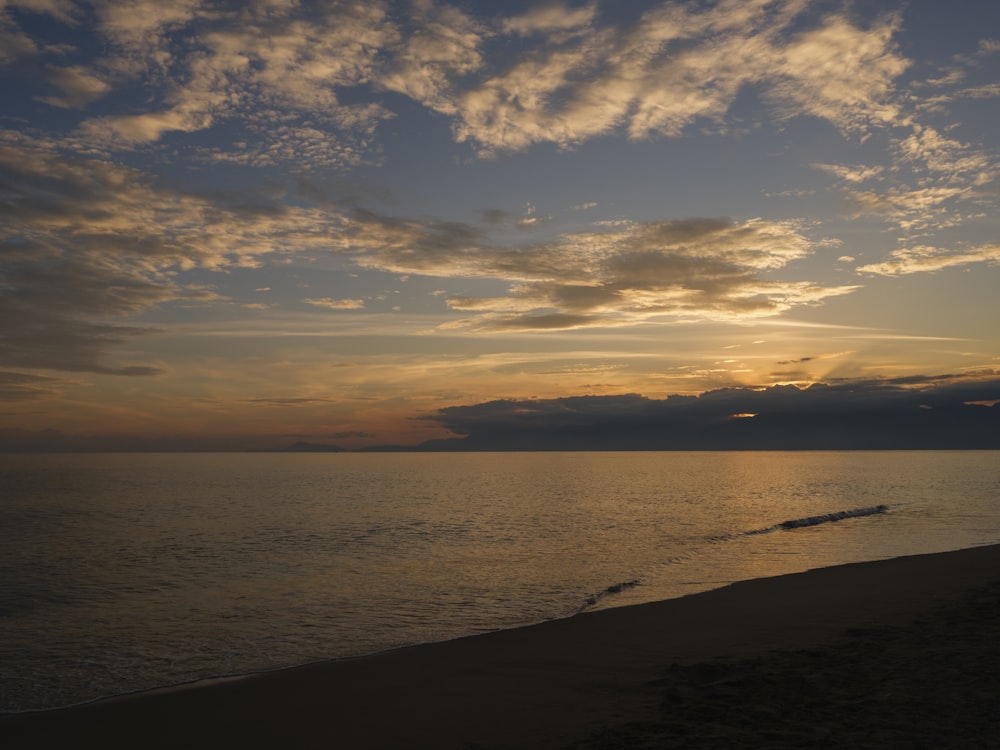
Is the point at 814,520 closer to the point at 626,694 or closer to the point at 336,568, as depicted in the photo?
the point at 336,568

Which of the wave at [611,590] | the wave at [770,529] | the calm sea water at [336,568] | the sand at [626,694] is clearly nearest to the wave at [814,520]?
the wave at [770,529]

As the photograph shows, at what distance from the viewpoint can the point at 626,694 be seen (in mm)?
12109

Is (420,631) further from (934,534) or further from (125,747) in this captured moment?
(934,534)

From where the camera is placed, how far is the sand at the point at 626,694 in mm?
9992

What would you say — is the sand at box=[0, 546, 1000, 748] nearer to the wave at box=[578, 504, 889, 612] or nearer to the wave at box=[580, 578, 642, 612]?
the wave at box=[580, 578, 642, 612]

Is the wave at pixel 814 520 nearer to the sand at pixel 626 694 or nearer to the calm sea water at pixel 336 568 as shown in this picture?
the calm sea water at pixel 336 568

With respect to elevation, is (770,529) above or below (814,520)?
above

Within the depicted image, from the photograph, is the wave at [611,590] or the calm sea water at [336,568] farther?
the wave at [611,590]

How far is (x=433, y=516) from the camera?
5719cm

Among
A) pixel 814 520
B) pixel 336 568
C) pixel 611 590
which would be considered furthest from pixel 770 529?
pixel 336 568

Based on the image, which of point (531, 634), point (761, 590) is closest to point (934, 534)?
point (761, 590)

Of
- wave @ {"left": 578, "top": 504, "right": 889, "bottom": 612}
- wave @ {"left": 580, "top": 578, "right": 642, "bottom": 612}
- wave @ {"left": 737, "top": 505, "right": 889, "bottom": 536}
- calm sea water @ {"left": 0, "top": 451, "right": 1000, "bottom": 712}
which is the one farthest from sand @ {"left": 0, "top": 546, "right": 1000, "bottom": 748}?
wave @ {"left": 737, "top": 505, "right": 889, "bottom": 536}

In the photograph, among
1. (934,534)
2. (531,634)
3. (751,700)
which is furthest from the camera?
(934,534)

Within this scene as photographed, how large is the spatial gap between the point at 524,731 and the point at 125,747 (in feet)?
20.3
